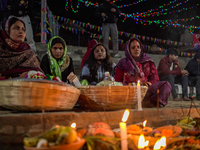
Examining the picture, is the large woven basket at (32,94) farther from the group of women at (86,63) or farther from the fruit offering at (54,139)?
the group of women at (86,63)

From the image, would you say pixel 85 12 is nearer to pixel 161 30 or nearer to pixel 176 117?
pixel 161 30

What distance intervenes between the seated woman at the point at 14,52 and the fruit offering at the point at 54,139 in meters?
1.71

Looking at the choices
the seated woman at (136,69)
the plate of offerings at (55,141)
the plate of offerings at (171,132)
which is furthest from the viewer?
the seated woman at (136,69)

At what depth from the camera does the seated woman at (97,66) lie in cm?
318

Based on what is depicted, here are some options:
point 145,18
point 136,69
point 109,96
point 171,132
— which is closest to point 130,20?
point 145,18

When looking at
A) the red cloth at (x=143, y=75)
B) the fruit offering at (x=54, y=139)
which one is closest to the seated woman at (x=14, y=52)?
the red cloth at (x=143, y=75)

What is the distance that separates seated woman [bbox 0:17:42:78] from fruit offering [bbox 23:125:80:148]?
5.61 feet

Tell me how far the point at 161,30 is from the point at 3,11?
27.1 feet

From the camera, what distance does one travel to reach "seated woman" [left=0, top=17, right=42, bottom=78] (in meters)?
2.54

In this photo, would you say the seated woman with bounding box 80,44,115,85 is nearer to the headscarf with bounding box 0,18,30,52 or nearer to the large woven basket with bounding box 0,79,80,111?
the headscarf with bounding box 0,18,30,52

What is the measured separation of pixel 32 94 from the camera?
1.56m

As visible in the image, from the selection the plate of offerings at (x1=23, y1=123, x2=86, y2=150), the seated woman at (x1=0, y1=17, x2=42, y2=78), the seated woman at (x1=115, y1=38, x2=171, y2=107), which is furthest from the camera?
the seated woman at (x1=115, y1=38, x2=171, y2=107)

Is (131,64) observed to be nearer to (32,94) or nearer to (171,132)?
(171,132)

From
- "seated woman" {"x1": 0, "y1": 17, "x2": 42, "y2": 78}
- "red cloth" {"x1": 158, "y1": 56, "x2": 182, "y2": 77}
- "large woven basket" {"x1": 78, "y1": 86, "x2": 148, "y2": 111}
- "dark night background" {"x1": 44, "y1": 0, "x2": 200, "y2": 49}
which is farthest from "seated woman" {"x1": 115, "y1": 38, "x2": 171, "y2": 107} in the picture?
"dark night background" {"x1": 44, "y1": 0, "x2": 200, "y2": 49}
